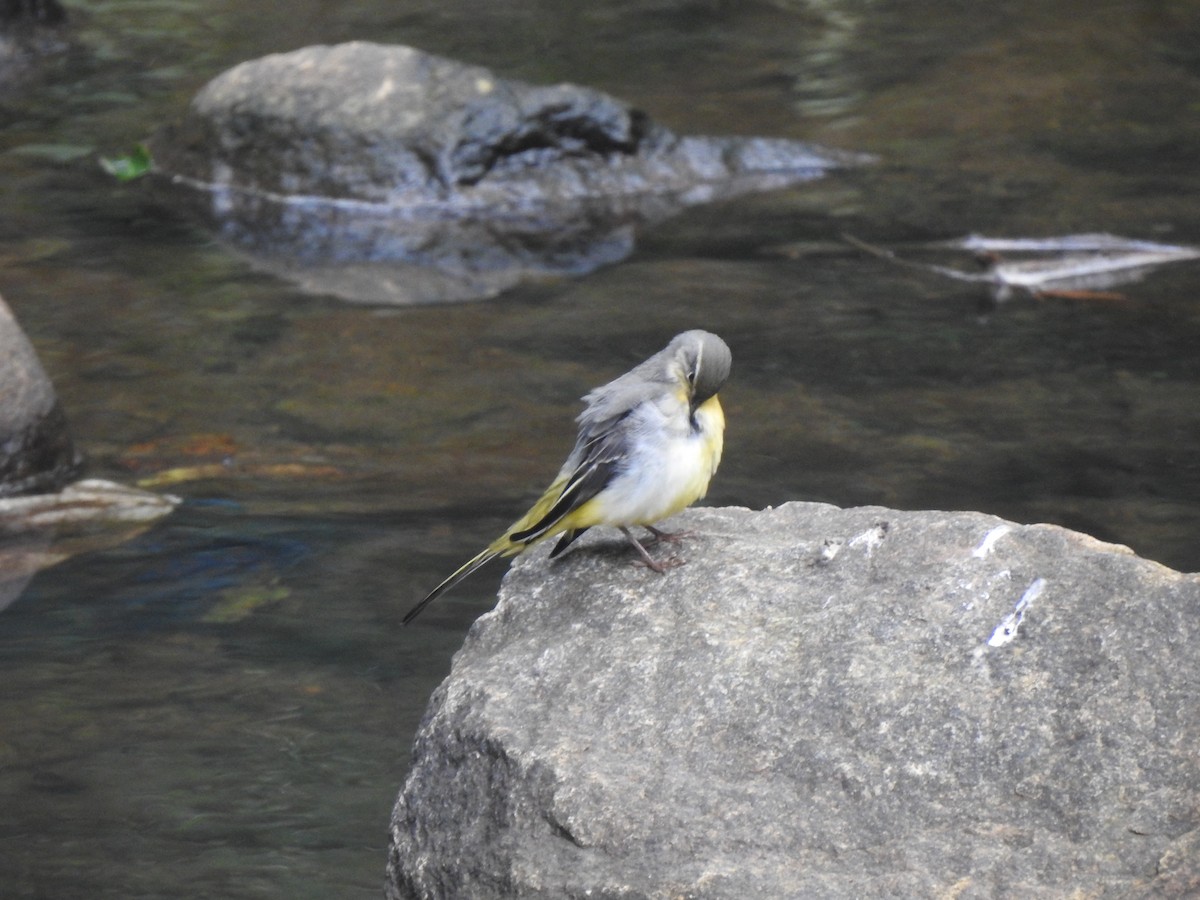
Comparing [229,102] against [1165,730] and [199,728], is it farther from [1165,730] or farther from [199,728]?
[1165,730]

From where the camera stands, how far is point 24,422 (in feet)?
25.5

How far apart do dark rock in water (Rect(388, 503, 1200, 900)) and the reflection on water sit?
1358 millimetres

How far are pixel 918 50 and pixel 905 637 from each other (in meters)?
11.4

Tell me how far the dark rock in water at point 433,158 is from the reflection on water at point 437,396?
24.9 inches

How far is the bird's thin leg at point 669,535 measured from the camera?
4559mm

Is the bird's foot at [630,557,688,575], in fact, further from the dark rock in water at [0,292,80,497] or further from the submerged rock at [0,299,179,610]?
the dark rock in water at [0,292,80,497]

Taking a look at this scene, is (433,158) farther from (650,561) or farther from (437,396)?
(650,561)

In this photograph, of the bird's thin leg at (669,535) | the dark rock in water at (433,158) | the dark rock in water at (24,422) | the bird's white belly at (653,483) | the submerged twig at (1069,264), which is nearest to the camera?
the bird's white belly at (653,483)

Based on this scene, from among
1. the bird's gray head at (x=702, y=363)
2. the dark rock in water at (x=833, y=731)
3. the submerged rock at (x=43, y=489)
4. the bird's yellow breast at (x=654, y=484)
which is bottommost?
the submerged rock at (x=43, y=489)

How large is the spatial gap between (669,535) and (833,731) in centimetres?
104

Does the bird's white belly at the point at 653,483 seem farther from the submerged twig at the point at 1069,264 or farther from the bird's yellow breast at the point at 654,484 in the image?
the submerged twig at the point at 1069,264

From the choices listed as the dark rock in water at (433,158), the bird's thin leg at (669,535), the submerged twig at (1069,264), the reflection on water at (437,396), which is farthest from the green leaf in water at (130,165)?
the bird's thin leg at (669,535)

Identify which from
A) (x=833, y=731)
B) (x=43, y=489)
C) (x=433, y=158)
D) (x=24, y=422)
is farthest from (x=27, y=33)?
(x=833, y=731)

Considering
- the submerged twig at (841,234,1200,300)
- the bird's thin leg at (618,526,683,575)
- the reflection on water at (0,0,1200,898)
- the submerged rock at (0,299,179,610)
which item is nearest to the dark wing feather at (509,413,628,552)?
the bird's thin leg at (618,526,683,575)
